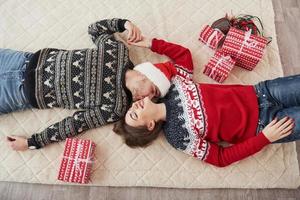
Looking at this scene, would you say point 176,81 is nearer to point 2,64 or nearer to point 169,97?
point 169,97

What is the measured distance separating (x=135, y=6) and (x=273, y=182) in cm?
107

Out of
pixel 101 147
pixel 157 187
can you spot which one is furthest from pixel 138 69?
pixel 157 187

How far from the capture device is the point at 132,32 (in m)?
1.49

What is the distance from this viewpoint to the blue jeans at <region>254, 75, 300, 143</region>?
1.30m

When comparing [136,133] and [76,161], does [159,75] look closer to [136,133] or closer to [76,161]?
[136,133]

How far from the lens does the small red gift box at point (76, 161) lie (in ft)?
4.34

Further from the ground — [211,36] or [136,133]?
[211,36]

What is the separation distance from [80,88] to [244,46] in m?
0.75

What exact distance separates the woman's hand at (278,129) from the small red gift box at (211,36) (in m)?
0.48

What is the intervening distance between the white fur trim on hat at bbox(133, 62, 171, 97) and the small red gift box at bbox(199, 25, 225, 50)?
0.36 meters

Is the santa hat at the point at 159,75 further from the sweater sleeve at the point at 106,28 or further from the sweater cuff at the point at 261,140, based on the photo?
the sweater cuff at the point at 261,140

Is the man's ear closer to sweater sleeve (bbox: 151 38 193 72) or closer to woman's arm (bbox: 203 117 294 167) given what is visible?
woman's arm (bbox: 203 117 294 167)

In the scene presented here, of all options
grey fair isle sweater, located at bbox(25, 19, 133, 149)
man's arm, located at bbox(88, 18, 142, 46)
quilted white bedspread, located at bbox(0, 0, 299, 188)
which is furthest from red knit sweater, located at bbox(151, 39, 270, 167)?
man's arm, located at bbox(88, 18, 142, 46)

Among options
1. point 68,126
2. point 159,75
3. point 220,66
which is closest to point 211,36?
point 220,66
